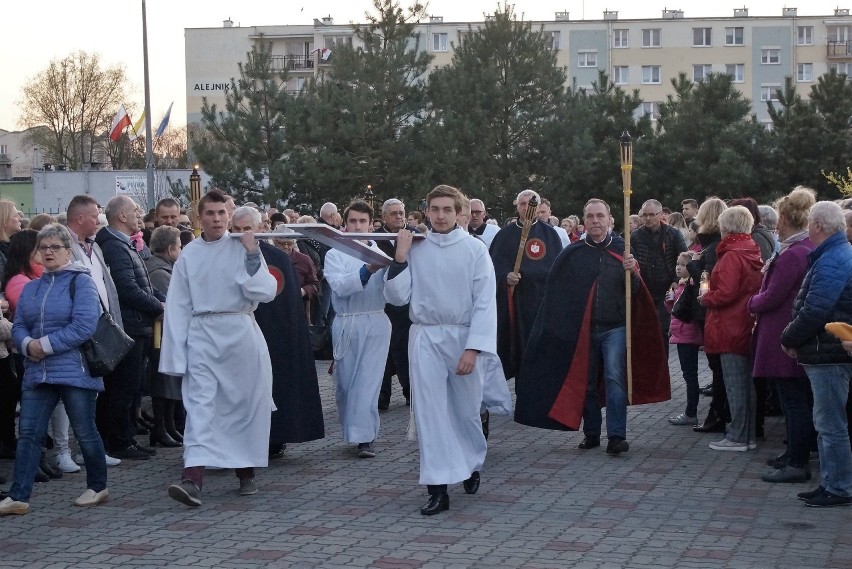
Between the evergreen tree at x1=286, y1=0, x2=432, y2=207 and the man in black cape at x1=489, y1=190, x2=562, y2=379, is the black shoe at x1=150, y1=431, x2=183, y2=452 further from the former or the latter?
the evergreen tree at x1=286, y1=0, x2=432, y2=207

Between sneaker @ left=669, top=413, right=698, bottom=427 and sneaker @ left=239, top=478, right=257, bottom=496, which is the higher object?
sneaker @ left=239, top=478, right=257, bottom=496

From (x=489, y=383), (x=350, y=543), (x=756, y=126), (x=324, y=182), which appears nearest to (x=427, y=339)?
(x=350, y=543)

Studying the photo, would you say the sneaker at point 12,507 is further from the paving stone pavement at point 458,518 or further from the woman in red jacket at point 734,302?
the woman in red jacket at point 734,302

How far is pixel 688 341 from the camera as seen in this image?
11508mm

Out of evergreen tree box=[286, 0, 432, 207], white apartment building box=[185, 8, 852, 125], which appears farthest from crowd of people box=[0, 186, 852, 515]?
white apartment building box=[185, 8, 852, 125]

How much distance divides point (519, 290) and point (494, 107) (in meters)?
24.9

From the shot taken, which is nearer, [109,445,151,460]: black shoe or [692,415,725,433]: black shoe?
[109,445,151,460]: black shoe

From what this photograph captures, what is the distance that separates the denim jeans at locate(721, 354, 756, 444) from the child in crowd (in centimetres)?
123

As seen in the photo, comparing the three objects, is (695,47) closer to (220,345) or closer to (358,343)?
(358,343)

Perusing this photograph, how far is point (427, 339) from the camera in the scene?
841 cm

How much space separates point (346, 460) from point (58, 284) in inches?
111

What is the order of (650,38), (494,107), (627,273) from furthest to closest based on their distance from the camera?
(650,38) → (494,107) → (627,273)

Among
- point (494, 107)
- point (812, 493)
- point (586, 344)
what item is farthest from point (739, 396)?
point (494, 107)

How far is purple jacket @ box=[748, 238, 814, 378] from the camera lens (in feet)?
29.1
